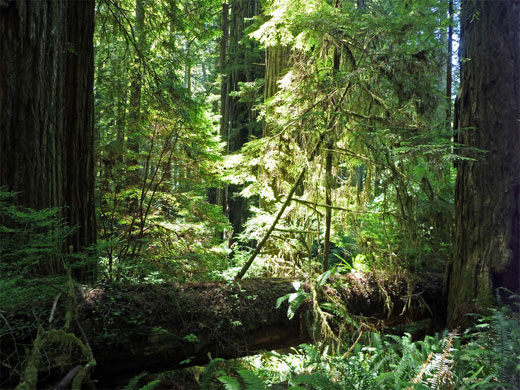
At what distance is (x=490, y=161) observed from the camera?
4.43m

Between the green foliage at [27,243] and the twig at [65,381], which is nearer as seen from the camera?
the twig at [65,381]

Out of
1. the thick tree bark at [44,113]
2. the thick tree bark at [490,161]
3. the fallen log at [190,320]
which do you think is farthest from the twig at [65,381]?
the thick tree bark at [490,161]

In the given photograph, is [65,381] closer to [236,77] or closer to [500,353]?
[500,353]

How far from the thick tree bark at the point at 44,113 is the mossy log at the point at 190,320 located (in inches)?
33.1

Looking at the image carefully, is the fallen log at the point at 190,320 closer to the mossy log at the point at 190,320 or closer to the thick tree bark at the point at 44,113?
the mossy log at the point at 190,320

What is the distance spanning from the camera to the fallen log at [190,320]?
3.16m

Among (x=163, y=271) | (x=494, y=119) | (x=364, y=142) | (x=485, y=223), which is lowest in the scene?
(x=163, y=271)

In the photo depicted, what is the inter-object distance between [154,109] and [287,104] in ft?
6.98

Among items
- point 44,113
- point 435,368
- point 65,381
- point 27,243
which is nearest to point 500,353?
point 435,368

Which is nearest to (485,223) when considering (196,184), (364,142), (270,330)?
(364,142)

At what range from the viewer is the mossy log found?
A: 316cm

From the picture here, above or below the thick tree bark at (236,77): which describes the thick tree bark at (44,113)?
below

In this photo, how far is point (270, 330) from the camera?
4.06 metres

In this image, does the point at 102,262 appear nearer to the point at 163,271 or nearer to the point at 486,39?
the point at 163,271
